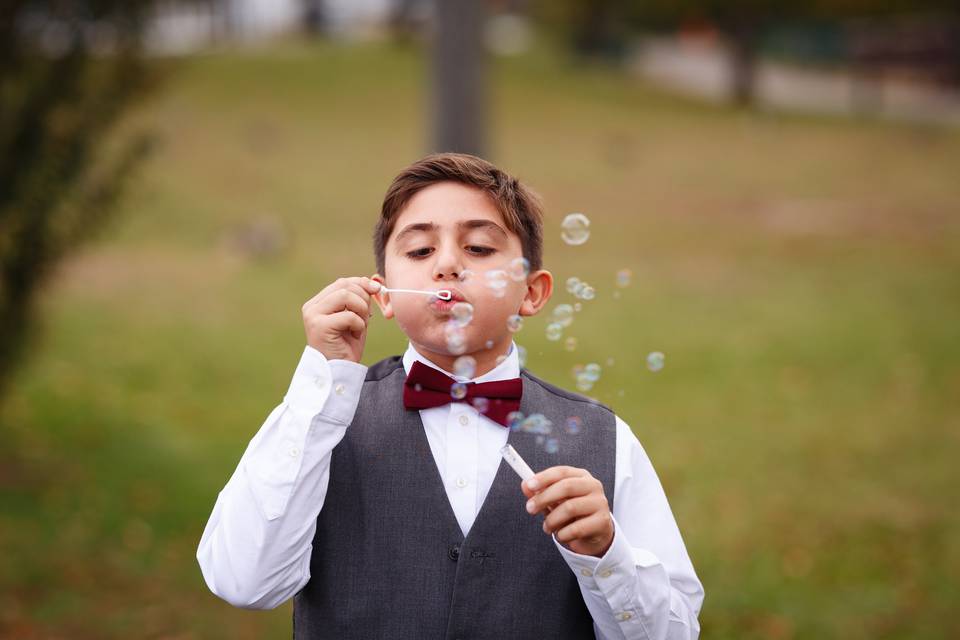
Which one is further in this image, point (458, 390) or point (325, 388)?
point (458, 390)

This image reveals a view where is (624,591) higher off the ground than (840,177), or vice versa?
(840,177)

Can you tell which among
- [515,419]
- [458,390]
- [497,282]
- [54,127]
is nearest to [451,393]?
[458,390]

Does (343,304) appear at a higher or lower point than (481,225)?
lower

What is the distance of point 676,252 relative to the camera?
12.8m

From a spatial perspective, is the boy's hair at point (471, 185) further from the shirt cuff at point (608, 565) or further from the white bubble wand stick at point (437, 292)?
the shirt cuff at point (608, 565)

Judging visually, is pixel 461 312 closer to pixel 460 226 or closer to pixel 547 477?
pixel 460 226

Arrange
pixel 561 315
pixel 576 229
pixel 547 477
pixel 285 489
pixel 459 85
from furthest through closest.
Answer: pixel 459 85
pixel 576 229
pixel 561 315
pixel 285 489
pixel 547 477

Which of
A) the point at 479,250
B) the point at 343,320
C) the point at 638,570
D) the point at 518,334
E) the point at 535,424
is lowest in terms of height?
the point at 518,334

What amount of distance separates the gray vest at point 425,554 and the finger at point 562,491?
0.78 feet

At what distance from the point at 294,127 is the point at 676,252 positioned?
1093cm

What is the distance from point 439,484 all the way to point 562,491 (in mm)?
338

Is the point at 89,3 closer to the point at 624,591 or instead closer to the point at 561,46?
the point at 624,591

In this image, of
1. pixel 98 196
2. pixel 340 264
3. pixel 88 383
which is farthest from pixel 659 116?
pixel 98 196

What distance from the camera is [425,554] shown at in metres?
2.08
